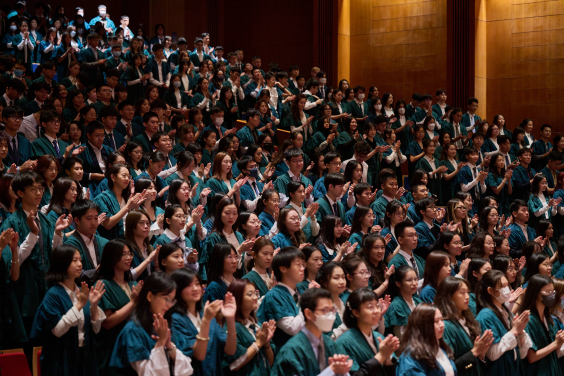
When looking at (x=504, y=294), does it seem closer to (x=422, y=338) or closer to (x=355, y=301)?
(x=422, y=338)

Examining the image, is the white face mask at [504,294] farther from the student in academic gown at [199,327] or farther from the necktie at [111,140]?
the necktie at [111,140]

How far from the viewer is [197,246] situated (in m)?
5.61

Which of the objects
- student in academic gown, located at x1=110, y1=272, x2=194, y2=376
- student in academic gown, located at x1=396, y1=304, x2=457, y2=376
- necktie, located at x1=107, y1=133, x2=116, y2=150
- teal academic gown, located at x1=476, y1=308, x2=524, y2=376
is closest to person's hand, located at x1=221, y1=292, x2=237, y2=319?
student in academic gown, located at x1=110, y1=272, x2=194, y2=376

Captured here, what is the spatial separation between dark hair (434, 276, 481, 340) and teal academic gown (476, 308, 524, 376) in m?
0.20

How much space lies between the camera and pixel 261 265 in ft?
14.8

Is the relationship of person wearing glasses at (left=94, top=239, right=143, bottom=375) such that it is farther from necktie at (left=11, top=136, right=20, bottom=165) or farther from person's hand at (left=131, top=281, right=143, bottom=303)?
necktie at (left=11, top=136, right=20, bottom=165)

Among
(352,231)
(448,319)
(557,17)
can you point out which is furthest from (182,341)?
(557,17)

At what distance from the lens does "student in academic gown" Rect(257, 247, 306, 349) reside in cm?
398

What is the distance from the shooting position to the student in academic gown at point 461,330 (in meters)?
3.97

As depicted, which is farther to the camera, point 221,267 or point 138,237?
point 138,237

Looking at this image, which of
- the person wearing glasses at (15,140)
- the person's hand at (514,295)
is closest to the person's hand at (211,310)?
the person's hand at (514,295)

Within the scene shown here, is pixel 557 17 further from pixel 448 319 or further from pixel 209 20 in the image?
pixel 448 319

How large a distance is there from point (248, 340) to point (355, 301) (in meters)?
0.65

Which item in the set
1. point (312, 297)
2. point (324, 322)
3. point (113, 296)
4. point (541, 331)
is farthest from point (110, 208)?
point (541, 331)
